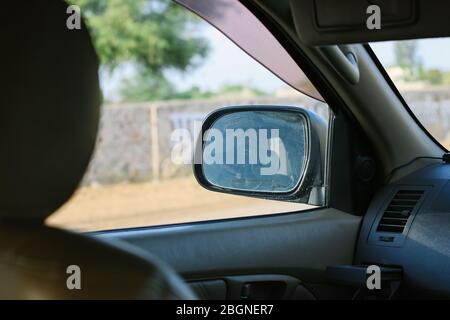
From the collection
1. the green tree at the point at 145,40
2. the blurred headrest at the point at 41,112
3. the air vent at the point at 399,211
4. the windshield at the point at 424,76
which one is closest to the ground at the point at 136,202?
the green tree at the point at 145,40

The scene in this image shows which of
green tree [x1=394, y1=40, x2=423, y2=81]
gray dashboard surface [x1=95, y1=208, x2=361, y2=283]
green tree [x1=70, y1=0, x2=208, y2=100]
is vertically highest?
green tree [x1=70, y1=0, x2=208, y2=100]

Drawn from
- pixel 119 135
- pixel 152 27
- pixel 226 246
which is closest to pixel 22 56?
pixel 226 246

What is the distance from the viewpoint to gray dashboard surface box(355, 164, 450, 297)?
3.15 metres

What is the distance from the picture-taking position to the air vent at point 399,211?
3.34 meters

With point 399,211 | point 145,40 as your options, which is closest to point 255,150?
point 399,211

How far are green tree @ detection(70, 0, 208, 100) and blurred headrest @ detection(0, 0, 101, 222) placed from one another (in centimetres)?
1563

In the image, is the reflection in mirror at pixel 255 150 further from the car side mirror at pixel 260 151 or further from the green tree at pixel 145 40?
the green tree at pixel 145 40

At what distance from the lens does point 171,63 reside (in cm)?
1895

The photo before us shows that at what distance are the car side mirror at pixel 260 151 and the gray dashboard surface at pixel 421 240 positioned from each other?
320 millimetres
